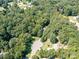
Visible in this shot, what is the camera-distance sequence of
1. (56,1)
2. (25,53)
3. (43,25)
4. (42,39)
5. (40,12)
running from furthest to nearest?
(56,1), (40,12), (43,25), (42,39), (25,53)

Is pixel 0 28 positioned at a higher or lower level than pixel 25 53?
higher

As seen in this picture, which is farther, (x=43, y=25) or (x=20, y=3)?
(x=20, y=3)

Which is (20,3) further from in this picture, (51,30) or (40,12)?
(51,30)

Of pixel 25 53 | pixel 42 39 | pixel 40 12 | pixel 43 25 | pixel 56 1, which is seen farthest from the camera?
pixel 56 1

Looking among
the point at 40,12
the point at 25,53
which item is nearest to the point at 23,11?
the point at 40,12

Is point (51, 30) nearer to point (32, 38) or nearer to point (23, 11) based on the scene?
point (32, 38)

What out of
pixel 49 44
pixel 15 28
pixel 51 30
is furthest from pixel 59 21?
pixel 15 28
